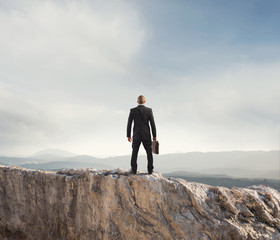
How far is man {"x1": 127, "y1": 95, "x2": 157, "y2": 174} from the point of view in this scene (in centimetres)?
756

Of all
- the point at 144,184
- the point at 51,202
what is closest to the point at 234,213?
the point at 144,184

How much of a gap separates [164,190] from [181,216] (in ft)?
3.40

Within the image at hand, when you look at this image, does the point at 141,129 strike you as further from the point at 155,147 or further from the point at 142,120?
the point at 155,147

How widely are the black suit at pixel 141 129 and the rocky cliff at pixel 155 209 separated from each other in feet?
2.79

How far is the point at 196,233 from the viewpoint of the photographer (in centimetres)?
649

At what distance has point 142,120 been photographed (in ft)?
25.1

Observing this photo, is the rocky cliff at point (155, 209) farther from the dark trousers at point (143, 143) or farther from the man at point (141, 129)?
the man at point (141, 129)

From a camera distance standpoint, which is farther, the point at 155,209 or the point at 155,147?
the point at 155,147

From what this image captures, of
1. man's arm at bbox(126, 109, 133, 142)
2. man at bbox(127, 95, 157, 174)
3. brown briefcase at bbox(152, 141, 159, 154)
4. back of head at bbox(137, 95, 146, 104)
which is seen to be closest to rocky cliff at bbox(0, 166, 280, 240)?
man at bbox(127, 95, 157, 174)

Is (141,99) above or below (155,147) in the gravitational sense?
above

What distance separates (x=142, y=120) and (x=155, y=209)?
3.38m

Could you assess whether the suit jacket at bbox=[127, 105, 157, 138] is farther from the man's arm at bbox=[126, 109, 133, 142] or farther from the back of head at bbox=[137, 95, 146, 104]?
the back of head at bbox=[137, 95, 146, 104]

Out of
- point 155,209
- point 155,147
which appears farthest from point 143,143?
point 155,209

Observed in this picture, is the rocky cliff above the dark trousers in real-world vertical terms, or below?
below
